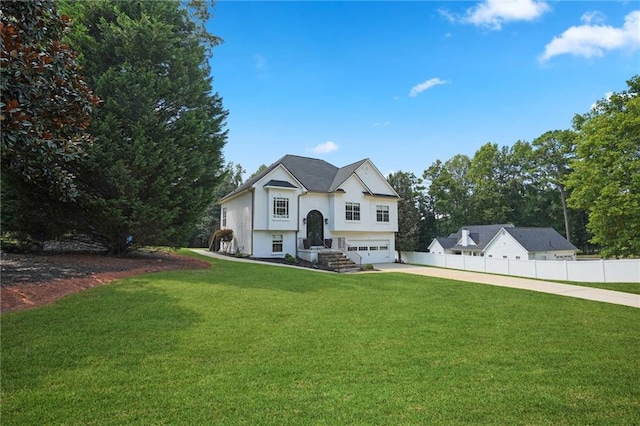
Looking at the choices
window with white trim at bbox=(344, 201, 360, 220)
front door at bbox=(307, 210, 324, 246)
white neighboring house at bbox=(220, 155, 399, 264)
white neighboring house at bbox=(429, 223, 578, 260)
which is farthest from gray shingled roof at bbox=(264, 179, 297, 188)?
white neighboring house at bbox=(429, 223, 578, 260)

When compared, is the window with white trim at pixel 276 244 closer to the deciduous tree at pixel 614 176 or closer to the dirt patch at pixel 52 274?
the dirt patch at pixel 52 274

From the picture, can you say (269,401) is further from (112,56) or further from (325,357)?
(112,56)

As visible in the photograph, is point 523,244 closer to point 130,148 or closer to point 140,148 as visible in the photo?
point 140,148

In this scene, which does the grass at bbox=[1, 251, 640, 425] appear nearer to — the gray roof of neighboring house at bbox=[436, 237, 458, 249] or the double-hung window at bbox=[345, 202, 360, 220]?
the double-hung window at bbox=[345, 202, 360, 220]

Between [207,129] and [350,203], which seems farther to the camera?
[350,203]

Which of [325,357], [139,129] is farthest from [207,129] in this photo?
[325,357]

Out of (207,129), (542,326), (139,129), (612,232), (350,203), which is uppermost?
(207,129)

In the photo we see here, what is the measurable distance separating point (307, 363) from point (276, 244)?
1787 centimetres

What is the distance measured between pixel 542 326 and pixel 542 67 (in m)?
10.3

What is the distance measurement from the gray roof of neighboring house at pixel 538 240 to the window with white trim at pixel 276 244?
78.1 ft

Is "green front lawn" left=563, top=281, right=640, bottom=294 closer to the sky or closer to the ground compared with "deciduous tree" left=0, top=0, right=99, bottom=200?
closer to the ground

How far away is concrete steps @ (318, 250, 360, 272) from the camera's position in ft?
63.4

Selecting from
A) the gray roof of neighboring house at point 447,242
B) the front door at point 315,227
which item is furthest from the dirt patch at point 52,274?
the gray roof of neighboring house at point 447,242

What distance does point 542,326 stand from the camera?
6617mm
